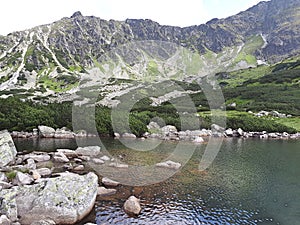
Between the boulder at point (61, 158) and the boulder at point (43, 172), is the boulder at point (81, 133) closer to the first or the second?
the boulder at point (61, 158)

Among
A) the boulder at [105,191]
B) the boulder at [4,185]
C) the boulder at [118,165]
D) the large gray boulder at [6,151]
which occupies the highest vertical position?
the large gray boulder at [6,151]

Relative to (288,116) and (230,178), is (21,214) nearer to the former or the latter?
(230,178)

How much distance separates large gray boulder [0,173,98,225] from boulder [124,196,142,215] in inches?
A: 113

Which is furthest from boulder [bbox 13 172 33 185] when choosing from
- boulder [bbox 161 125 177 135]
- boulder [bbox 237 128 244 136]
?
boulder [bbox 237 128 244 136]

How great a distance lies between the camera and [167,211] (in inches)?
899

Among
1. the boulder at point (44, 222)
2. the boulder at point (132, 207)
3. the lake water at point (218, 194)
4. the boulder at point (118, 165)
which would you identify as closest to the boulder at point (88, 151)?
the lake water at point (218, 194)

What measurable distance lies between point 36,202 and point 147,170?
16.6 m

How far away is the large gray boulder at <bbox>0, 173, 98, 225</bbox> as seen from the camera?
19.7 m

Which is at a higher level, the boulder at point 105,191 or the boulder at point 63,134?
the boulder at point 63,134

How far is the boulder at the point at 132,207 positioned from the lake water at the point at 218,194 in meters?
0.47

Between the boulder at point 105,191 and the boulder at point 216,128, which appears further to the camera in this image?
the boulder at point 216,128

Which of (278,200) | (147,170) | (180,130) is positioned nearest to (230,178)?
(278,200)

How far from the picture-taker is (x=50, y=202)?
800 inches

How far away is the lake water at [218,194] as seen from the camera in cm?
2189
